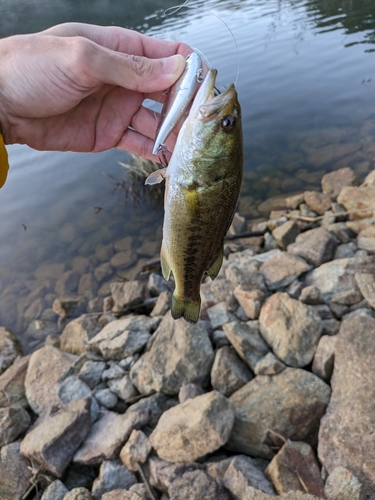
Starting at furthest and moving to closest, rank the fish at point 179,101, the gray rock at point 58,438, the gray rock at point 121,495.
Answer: the gray rock at point 58,438 → the gray rock at point 121,495 → the fish at point 179,101

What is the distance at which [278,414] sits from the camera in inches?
148

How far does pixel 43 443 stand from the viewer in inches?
154

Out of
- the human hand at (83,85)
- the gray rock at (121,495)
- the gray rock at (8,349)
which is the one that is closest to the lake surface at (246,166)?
the gray rock at (8,349)

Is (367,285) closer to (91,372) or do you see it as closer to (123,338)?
(123,338)

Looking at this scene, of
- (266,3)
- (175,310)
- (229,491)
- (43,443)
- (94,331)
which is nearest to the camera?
(175,310)

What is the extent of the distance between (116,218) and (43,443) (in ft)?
22.7

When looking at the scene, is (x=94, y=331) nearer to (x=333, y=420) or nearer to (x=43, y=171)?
(x=333, y=420)

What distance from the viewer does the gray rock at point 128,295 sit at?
6.70 metres

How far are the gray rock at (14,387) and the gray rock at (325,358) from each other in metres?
3.48

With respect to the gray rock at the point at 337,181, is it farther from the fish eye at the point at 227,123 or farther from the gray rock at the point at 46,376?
the fish eye at the point at 227,123

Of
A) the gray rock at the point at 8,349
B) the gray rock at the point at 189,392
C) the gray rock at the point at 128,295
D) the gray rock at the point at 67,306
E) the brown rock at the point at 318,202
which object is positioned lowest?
the gray rock at the point at 67,306

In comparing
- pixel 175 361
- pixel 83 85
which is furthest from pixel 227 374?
pixel 83 85

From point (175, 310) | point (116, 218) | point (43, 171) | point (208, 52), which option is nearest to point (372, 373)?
point (175, 310)

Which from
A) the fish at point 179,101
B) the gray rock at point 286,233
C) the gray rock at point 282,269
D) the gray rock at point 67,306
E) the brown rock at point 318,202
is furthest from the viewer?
the brown rock at point 318,202
